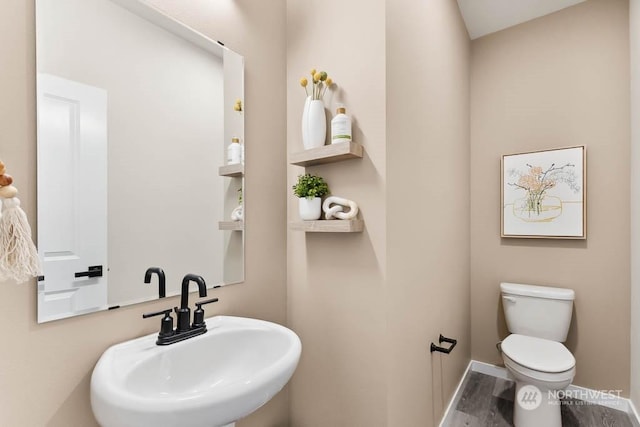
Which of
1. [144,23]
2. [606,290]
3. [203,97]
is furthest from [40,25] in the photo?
[606,290]

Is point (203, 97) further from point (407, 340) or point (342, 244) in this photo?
point (407, 340)

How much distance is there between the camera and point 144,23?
3.37 feet

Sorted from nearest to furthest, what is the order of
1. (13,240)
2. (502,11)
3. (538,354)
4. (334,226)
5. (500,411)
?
(13,240) → (334,226) → (538,354) → (500,411) → (502,11)

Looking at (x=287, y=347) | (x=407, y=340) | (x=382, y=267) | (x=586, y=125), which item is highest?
(x=586, y=125)

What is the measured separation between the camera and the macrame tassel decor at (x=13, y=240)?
2.18 ft

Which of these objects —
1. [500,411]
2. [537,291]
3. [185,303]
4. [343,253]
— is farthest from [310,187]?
[500,411]

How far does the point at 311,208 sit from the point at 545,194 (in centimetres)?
189

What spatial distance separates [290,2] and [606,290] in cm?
261

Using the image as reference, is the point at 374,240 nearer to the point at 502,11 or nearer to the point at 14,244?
the point at 14,244

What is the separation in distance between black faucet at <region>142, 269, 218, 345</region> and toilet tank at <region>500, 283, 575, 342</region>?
6.84 ft

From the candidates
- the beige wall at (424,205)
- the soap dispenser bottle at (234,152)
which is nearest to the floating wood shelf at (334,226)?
the beige wall at (424,205)

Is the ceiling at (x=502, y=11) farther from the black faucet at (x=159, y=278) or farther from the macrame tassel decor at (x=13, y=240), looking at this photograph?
the macrame tassel decor at (x=13, y=240)

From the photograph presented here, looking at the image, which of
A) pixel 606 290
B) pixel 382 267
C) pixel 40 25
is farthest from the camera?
pixel 606 290

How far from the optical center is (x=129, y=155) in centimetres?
100
